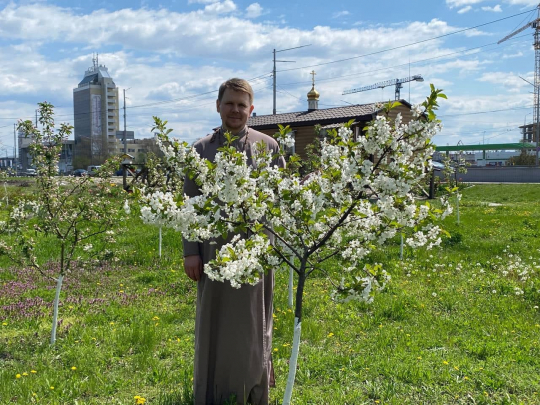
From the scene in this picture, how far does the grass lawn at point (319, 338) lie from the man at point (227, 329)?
392 mm

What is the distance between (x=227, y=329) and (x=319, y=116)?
834 inches

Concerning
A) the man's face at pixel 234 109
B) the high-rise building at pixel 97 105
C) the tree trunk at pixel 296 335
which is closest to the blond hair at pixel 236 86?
the man's face at pixel 234 109

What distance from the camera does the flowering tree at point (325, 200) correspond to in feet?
8.03

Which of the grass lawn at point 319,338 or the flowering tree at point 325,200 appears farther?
the grass lawn at point 319,338

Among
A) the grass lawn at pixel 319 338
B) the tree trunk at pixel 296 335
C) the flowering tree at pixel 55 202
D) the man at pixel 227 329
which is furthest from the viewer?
the flowering tree at pixel 55 202

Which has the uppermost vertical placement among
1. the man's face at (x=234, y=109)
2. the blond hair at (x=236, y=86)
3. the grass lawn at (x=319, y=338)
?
the blond hair at (x=236, y=86)

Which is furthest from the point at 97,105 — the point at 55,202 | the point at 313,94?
the point at 55,202

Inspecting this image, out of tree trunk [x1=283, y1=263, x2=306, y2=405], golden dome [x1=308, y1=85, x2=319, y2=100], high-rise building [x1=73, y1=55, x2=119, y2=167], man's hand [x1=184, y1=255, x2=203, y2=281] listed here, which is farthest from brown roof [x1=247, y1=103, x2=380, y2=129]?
high-rise building [x1=73, y1=55, x2=119, y2=167]

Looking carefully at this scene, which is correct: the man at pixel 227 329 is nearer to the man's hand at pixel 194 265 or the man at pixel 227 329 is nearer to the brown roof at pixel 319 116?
the man's hand at pixel 194 265

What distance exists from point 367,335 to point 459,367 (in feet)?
3.71

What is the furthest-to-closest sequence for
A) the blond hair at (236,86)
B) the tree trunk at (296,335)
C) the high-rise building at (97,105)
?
the high-rise building at (97,105) → the blond hair at (236,86) → the tree trunk at (296,335)

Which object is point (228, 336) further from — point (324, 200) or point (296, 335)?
point (324, 200)

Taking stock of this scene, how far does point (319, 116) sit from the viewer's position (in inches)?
946

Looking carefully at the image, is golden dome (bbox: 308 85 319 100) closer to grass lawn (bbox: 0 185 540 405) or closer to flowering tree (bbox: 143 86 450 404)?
grass lawn (bbox: 0 185 540 405)
